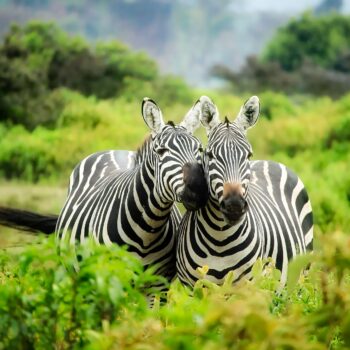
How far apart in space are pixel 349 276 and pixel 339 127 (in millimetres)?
15151

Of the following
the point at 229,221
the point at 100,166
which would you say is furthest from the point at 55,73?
the point at 229,221

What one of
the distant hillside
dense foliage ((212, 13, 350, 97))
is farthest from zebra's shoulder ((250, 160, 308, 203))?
the distant hillside

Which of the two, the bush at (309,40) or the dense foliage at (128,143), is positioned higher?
the bush at (309,40)

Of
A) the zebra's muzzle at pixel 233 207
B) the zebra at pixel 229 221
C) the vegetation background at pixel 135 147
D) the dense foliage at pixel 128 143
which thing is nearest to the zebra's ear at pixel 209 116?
the zebra at pixel 229 221

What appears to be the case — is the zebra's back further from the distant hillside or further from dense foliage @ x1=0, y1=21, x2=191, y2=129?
the distant hillside

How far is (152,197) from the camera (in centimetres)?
586

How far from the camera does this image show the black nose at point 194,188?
5285 mm

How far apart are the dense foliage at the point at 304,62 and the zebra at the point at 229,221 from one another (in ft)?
102

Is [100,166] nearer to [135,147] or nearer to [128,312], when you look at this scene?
[128,312]

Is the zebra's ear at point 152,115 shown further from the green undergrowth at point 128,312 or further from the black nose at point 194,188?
the green undergrowth at point 128,312

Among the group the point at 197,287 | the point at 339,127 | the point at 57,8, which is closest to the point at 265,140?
the point at 339,127

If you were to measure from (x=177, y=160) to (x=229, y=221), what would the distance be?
0.49 metres

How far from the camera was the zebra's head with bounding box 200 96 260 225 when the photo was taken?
17.1ft

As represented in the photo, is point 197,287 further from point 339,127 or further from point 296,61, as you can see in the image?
point 296,61
